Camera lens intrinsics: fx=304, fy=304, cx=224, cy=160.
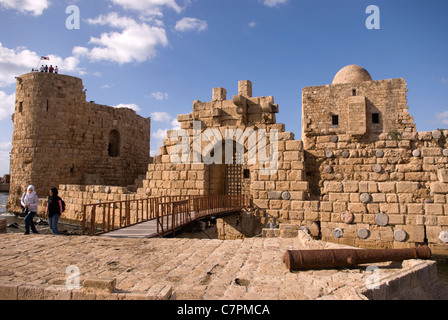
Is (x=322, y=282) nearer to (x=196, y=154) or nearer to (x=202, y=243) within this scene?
(x=202, y=243)

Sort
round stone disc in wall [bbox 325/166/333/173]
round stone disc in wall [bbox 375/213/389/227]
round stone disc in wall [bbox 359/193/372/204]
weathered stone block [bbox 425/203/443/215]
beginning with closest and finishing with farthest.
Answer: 1. weathered stone block [bbox 425/203/443/215]
2. round stone disc in wall [bbox 375/213/389/227]
3. round stone disc in wall [bbox 359/193/372/204]
4. round stone disc in wall [bbox 325/166/333/173]

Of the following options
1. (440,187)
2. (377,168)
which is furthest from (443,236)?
(377,168)

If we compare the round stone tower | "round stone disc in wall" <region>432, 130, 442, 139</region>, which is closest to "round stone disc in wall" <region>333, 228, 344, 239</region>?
"round stone disc in wall" <region>432, 130, 442, 139</region>

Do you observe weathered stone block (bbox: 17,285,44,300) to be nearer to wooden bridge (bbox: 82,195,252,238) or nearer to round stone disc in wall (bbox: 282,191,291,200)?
wooden bridge (bbox: 82,195,252,238)

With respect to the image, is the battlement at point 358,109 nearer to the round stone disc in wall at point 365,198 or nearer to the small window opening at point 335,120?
the small window opening at point 335,120

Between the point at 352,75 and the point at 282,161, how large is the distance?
13.2m

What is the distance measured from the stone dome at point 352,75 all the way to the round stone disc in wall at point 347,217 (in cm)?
1365

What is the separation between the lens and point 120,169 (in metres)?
18.6

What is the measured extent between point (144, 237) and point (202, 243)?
1.29 m

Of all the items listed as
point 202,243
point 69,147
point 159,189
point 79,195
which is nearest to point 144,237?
point 202,243

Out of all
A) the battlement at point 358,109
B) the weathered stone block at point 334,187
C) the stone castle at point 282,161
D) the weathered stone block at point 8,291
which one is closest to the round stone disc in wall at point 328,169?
the stone castle at point 282,161

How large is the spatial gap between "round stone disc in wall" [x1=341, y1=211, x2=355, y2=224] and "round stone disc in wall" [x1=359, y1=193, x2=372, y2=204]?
49cm

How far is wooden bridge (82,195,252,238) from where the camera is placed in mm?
6312

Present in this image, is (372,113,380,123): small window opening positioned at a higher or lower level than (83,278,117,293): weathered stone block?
higher
